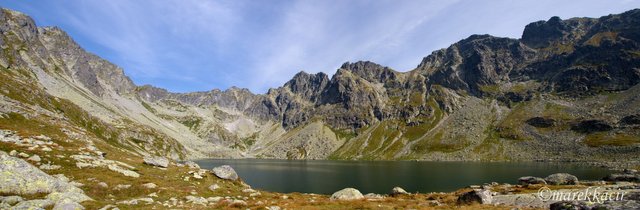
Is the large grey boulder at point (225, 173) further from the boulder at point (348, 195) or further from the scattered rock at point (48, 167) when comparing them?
the scattered rock at point (48, 167)

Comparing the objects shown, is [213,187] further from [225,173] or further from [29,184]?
[29,184]

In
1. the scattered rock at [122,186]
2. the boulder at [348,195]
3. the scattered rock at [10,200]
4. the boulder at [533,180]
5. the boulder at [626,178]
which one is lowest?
the boulder at [533,180]

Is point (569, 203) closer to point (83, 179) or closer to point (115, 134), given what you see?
point (83, 179)

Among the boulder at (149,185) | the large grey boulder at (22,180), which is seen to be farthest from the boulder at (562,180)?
the large grey boulder at (22,180)

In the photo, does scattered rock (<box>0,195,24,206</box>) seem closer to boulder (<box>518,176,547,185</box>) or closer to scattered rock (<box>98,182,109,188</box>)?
scattered rock (<box>98,182,109,188</box>)

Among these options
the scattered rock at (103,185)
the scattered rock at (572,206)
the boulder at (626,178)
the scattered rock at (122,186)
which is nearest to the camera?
the scattered rock at (572,206)

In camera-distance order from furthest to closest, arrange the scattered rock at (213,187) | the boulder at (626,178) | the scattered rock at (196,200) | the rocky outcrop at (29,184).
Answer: the boulder at (626,178)
the scattered rock at (213,187)
the scattered rock at (196,200)
the rocky outcrop at (29,184)

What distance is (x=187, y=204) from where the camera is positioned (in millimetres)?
29266

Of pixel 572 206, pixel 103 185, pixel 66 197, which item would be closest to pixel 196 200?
pixel 103 185

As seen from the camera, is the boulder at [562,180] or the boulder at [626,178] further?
the boulder at [626,178]

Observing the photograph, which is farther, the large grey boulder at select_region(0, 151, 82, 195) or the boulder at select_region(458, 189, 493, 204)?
the boulder at select_region(458, 189, 493, 204)

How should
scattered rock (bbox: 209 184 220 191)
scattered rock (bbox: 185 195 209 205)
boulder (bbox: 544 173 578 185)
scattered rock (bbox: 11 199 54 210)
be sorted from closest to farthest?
scattered rock (bbox: 11 199 54 210)
scattered rock (bbox: 185 195 209 205)
scattered rock (bbox: 209 184 220 191)
boulder (bbox: 544 173 578 185)

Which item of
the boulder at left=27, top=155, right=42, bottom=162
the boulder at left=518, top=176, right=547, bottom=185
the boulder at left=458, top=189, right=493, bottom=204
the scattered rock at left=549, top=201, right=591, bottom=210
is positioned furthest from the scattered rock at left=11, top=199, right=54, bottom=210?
the boulder at left=518, top=176, right=547, bottom=185

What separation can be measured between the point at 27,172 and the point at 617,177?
93.4 meters
